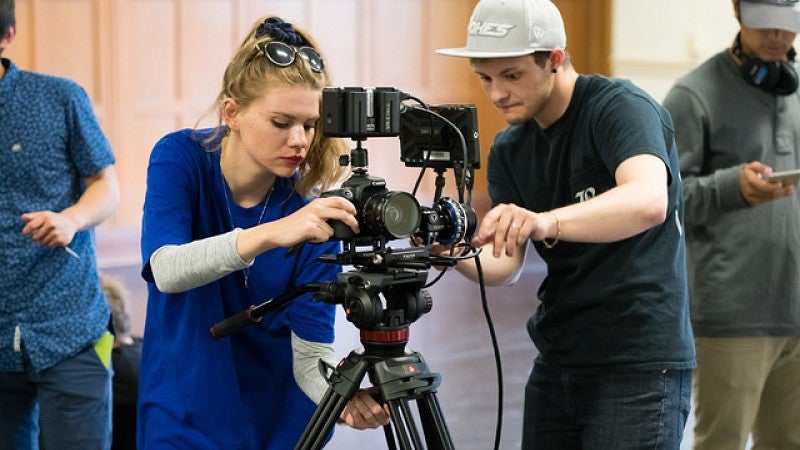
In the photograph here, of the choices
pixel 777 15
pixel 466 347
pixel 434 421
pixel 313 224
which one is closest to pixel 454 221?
pixel 313 224

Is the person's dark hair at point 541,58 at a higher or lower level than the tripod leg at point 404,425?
higher

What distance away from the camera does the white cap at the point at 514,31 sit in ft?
7.28

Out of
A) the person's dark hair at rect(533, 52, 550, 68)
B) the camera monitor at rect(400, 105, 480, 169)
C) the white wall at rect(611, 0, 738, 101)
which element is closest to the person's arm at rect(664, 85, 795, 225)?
the person's dark hair at rect(533, 52, 550, 68)

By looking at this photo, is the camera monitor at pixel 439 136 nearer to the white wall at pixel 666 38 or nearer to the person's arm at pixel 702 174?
the person's arm at pixel 702 174

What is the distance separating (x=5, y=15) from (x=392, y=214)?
1537mm

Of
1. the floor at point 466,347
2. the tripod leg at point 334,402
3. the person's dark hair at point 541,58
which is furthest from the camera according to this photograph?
the floor at point 466,347

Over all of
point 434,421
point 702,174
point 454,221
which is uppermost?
point 454,221

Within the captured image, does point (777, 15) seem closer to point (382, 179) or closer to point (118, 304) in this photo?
point (382, 179)

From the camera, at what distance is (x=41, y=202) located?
10.0 ft

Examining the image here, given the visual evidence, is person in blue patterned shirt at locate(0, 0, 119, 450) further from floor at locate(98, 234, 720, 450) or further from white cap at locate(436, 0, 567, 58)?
white cap at locate(436, 0, 567, 58)

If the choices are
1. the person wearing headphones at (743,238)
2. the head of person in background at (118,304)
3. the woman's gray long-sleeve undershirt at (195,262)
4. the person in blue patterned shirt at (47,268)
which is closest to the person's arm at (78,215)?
the person in blue patterned shirt at (47,268)

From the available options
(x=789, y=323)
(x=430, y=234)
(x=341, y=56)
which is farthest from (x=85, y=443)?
(x=341, y=56)

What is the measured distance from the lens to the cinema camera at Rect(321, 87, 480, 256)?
185cm

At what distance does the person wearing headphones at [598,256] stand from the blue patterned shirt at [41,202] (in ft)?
3.99
